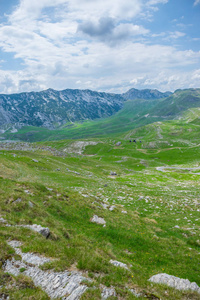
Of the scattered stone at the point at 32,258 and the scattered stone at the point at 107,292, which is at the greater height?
the scattered stone at the point at 32,258

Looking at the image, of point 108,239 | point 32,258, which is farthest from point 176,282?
point 32,258

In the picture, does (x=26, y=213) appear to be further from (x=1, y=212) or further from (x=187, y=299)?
(x=187, y=299)

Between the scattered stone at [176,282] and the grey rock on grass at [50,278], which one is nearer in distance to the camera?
the grey rock on grass at [50,278]

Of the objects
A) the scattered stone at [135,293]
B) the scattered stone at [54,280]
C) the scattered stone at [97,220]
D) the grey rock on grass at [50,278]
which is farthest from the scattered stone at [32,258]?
the scattered stone at [97,220]

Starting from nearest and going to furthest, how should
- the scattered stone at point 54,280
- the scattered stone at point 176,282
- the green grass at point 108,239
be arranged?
the scattered stone at point 54,280 < the green grass at point 108,239 < the scattered stone at point 176,282

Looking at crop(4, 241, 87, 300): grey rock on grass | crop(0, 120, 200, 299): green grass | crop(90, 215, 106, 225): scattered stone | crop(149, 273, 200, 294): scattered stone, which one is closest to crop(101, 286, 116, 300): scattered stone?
crop(0, 120, 200, 299): green grass

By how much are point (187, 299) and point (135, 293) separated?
286 centimetres

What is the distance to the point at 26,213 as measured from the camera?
16172 millimetres

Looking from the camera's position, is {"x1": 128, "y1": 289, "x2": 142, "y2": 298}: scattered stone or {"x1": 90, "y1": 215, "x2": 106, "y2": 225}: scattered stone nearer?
{"x1": 128, "y1": 289, "x2": 142, "y2": 298}: scattered stone

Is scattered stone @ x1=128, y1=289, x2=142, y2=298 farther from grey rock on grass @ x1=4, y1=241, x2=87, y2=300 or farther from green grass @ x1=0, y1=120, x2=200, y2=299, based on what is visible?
grey rock on grass @ x1=4, y1=241, x2=87, y2=300

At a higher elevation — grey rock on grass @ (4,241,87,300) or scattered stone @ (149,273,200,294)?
grey rock on grass @ (4,241,87,300)

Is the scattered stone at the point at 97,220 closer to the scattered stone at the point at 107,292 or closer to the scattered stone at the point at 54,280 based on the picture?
the scattered stone at the point at 54,280

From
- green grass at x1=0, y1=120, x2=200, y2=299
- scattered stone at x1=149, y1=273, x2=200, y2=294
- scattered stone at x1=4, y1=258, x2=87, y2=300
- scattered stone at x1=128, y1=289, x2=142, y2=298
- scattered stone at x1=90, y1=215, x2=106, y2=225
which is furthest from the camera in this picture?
scattered stone at x1=90, y1=215, x2=106, y2=225

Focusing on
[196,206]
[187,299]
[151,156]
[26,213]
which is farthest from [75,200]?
[151,156]
